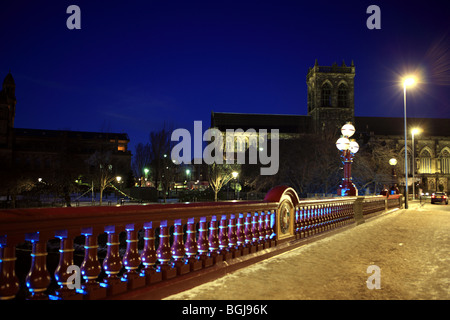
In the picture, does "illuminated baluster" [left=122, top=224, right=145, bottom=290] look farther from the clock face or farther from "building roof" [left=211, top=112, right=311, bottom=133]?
"building roof" [left=211, top=112, right=311, bottom=133]

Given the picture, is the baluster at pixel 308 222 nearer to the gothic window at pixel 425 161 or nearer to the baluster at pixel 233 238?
the baluster at pixel 233 238

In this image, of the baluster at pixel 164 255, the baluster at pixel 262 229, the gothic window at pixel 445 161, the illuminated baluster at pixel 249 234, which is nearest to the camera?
the baluster at pixel 164 255

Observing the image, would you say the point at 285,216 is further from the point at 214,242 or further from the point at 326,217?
the point at 326,217

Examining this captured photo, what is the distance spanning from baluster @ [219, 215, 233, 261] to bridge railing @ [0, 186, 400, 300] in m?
0.02

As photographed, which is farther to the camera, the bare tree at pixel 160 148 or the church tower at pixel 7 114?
the church tower at pixel 7 114

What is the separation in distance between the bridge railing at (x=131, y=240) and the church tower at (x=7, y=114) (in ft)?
261

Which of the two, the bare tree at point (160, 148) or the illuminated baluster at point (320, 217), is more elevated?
the bare tree at point (160, 148)

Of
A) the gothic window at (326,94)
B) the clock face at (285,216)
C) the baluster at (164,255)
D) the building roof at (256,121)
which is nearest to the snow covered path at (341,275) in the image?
the baluster at (164,255)

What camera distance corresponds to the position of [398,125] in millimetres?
101812

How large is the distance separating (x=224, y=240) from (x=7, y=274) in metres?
3.68

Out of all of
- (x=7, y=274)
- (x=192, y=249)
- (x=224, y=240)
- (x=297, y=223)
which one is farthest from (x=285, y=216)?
(x=7, y=274)

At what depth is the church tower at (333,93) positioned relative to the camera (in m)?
92.8
